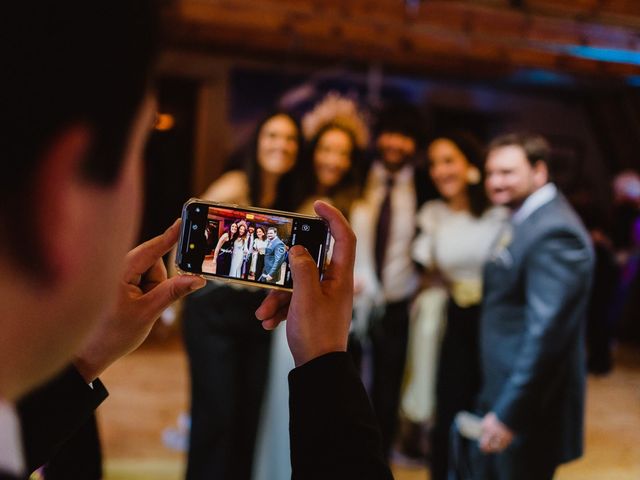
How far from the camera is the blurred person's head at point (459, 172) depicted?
286cm

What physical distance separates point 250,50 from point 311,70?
520 mm

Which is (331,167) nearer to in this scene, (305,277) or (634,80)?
(305,277)

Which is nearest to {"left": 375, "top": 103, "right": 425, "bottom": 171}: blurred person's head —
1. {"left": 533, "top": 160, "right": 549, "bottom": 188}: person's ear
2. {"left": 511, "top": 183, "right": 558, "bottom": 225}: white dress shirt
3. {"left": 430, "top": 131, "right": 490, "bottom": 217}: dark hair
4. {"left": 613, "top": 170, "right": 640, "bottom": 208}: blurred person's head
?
{"left": 430, "top": 131, "right": 490, "bottom": 217}: dark hair

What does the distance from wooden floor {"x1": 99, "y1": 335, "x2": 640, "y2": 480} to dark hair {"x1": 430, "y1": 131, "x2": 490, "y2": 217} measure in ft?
4.20

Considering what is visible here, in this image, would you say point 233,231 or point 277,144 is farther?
point 277,144

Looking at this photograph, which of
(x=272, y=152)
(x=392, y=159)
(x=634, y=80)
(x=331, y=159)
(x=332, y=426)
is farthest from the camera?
(x=634, y=80)

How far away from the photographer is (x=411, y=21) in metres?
3.96

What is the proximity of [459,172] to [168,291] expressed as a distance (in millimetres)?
2297

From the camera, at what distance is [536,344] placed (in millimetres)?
1753

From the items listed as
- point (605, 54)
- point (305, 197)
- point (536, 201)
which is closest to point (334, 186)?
point (305, 197)

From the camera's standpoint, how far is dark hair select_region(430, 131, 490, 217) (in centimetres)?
285

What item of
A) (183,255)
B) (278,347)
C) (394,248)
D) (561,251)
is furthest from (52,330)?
(394,248)

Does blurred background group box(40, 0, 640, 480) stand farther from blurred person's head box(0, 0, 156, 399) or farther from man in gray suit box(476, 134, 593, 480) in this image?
man in gray suit box(476, 134, 593, 480)

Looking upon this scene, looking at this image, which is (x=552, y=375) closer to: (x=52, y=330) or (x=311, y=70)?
(x=52, y=330)
